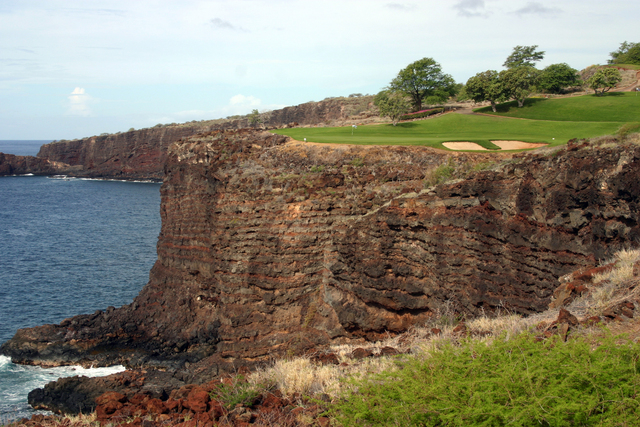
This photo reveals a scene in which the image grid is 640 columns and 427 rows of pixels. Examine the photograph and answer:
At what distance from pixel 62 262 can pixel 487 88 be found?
36.6 metres

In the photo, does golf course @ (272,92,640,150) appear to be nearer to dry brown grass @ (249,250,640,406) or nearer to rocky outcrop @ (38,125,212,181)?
dry brown grass @ (249,250,640,406)

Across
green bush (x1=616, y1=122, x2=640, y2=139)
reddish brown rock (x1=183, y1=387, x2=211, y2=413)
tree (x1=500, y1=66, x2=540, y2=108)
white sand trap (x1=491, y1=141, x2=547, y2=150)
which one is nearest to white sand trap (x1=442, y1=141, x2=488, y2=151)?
white sand trap (x1=491, y1=141, x2=547, y2=150)

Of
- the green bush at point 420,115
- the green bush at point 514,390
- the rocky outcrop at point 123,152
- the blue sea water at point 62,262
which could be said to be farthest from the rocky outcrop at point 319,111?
the green bush at point 514,390

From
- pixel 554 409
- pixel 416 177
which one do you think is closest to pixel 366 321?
pixel 416 177

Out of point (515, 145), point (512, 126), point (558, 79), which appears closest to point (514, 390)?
point (515, 145)

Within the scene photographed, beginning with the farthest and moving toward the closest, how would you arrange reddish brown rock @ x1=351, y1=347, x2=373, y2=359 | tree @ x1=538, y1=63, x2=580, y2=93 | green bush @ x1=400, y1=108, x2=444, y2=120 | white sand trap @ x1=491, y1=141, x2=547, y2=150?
tree @ x1=538, y1=63, x2=580, y2=93 → green bush @ x1=400, y1=108, x2=444, y2=120 → white sand trap @ x1=491, y1=141, x2=547, y2=150 → reddish brown rock @ x1=351, y1=347, x2=373, y2=359

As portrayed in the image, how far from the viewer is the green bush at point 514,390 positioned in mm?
3912

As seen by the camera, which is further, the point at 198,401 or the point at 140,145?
the point at 140,145

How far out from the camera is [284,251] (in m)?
16.9

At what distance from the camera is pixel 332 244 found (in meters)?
16.0

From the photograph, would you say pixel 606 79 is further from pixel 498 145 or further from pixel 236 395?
pixel 236 395

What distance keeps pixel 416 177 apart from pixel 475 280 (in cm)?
687

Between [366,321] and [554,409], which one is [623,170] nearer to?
[554,409]

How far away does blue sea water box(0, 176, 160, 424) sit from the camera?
62.9 feet
